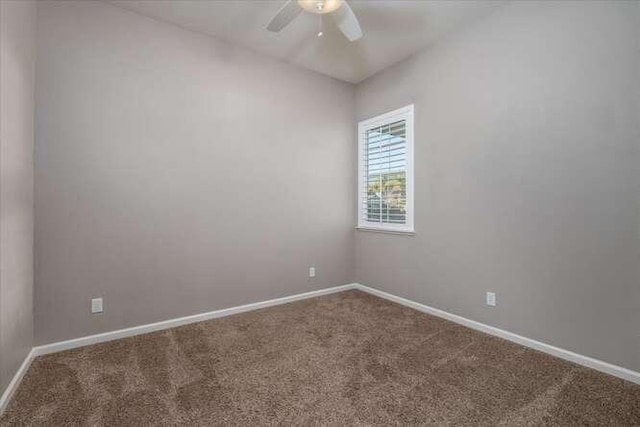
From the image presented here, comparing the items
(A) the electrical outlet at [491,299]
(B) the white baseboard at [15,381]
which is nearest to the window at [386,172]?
(A) the electrical outlet at [491,299]

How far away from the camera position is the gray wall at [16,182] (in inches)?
65.9

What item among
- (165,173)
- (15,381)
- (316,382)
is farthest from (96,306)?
(316,382)

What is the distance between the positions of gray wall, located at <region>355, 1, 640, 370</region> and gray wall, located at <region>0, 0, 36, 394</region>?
3243mm

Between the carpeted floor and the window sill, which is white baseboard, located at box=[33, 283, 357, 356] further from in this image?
the window sill

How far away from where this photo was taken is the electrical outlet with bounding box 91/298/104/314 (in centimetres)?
242

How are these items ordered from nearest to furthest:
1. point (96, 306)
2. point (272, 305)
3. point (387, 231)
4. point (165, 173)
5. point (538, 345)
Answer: point (538, 345) → point (96, 306) → point (165, 173) → point (272, 305) → point (387, 231)

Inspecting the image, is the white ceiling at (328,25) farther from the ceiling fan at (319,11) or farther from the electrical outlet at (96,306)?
the electrical outlet at (96,306)

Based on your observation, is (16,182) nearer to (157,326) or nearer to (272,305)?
(157,326)

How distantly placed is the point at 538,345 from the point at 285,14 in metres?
3.13

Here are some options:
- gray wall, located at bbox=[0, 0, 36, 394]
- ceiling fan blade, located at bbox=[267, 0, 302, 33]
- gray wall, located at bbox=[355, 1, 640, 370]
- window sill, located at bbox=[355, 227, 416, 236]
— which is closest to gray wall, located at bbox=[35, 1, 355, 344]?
gray wall, located at bbox=[0, 0, 36, 394]

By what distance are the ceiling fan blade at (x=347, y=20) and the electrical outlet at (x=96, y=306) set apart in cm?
293

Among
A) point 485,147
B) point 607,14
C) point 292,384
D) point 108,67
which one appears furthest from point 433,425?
point 108,67

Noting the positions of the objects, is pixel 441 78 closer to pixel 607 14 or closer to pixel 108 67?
pixel 607 14

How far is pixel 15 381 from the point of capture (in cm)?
182
